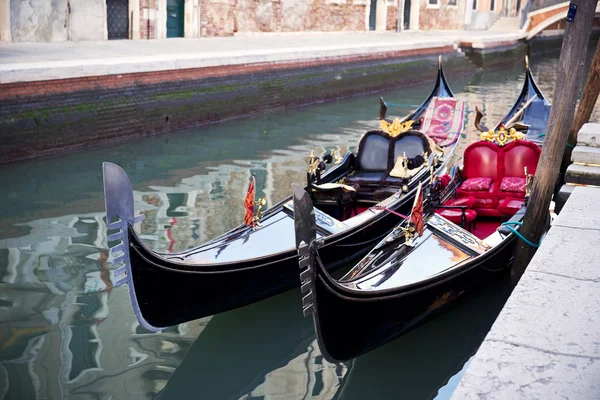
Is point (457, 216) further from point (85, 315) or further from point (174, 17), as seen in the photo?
point (174, 17)

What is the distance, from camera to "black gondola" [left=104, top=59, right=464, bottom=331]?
8.50 ft

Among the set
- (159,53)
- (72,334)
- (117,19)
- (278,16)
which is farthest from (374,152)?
(278,16)

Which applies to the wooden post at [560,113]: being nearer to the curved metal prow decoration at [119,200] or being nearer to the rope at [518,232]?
the rope at [518,232]

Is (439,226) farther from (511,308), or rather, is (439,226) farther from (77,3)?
(77,3)

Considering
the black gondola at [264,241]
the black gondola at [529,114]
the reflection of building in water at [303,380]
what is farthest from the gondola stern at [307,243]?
the black gondola at [529,114]

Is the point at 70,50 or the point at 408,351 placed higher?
the point at 70,50

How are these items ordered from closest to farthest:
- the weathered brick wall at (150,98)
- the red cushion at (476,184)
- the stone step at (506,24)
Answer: the red cushion at (476,184) < the weathered brick wall at (150,98) < the stone step at (506,24)

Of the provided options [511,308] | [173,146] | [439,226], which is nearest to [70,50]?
[173,146]

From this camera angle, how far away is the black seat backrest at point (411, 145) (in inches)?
167

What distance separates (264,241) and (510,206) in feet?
3.90

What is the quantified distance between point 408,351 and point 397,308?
264mm

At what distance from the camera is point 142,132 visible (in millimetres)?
6566

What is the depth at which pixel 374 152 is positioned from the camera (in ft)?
14.2

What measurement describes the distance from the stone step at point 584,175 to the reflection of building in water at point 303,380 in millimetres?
1004
